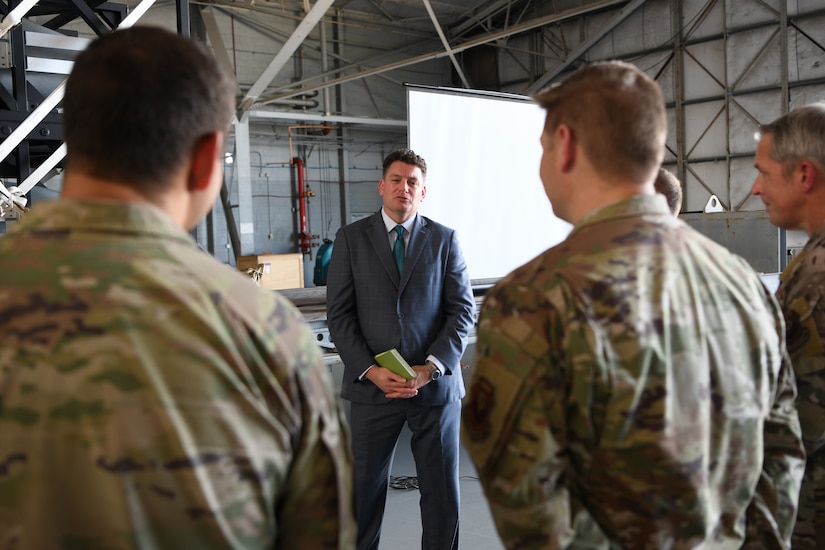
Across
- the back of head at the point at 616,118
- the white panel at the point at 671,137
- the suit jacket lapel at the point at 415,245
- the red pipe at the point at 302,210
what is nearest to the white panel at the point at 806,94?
the white panel at the point at 671,137

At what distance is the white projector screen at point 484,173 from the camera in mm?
4777

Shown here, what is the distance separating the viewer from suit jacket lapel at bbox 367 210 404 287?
2.82 m

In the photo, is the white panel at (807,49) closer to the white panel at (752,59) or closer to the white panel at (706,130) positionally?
the white panel at (752,59)

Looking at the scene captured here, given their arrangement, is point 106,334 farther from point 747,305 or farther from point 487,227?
point 487,227

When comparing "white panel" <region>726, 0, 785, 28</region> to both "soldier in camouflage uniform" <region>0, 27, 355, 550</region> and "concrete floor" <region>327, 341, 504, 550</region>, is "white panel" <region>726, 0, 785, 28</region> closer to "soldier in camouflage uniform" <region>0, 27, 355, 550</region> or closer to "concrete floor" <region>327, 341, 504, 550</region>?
"concrete floor" <region>327, 341, 504, 550</region>

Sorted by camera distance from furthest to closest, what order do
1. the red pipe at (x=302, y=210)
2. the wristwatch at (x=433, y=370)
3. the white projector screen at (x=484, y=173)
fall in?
the red pipe at (x=302, y=210) < the white projector screen at (x=484, y=173) < the wristwatch at (x=433, y=370)

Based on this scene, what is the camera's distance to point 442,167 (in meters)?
4.86

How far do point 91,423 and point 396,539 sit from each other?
2.70m

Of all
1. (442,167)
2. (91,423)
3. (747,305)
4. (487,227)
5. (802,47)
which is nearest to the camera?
(91,423)

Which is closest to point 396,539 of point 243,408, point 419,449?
point 419,449

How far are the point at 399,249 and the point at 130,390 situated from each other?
2114 mm

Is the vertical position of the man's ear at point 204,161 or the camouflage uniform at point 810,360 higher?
the man's ear at point 204,161

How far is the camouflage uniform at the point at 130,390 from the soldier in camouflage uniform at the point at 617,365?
0.44 meters

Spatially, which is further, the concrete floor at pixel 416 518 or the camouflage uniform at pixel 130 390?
the concrete floor at pixel 416 518
